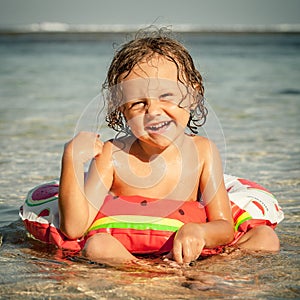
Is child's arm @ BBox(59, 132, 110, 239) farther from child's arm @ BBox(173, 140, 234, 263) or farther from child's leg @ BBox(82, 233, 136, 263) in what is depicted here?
child's arm @ BBox(173, 140, 234, 263)

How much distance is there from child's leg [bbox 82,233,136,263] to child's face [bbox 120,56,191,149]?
498 mm

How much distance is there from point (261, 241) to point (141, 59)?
1037 millimetres

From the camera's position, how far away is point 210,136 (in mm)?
6320

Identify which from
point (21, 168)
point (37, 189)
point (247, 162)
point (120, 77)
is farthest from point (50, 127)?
point (120, 77)

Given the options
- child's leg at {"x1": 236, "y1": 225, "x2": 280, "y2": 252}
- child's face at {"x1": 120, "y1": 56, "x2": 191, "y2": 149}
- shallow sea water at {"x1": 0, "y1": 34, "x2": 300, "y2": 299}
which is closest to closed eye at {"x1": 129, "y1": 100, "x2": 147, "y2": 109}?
child's face at {"x1": 120, "y1": 56, "x2": 191, "y2": 149}

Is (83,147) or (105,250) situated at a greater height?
(83,147)

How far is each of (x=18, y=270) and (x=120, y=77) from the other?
3.32ft

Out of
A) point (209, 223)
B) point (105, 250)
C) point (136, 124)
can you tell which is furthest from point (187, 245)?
point (136, 124)

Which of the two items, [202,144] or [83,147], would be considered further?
[202,144]

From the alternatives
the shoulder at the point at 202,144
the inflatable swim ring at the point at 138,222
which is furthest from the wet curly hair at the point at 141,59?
the inflatable swim ring at the point at 138,222

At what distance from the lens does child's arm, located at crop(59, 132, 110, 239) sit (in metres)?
3.16

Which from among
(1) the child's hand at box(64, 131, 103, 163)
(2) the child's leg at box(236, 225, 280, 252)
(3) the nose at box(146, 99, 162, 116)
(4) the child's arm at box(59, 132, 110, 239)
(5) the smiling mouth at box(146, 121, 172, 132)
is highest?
(3) the nose at box(146, 99, 162, 116)

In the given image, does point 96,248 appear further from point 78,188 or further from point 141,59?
point 141,59

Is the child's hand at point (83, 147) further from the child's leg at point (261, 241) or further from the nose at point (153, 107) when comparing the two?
the child's leg at point (261, 241)
